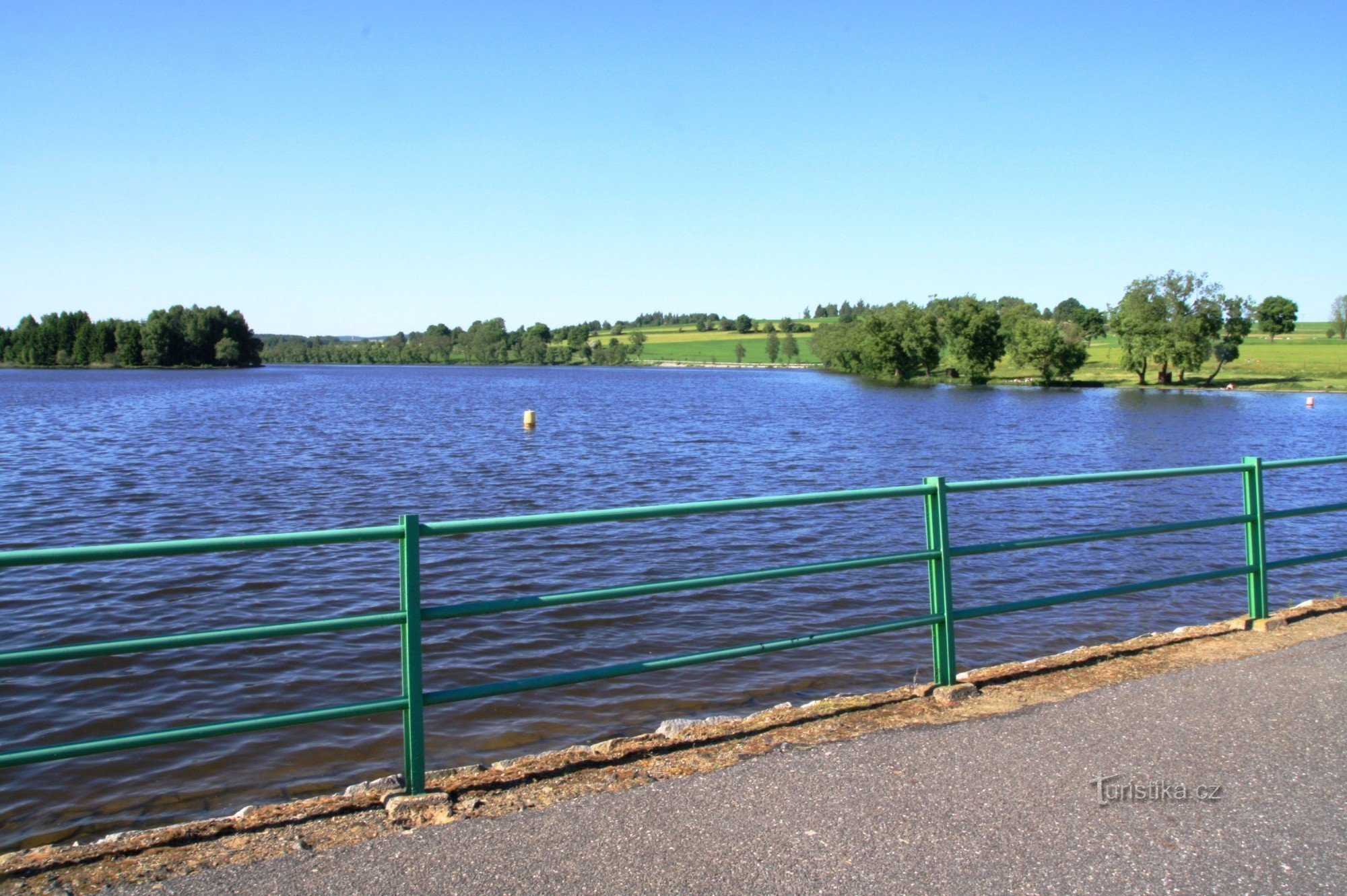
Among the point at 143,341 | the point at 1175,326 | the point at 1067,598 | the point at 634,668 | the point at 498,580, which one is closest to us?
the point at 634,668

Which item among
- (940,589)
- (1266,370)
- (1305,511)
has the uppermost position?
(1266,370)

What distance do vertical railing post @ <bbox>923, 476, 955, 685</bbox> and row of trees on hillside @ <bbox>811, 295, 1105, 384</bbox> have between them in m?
99.9

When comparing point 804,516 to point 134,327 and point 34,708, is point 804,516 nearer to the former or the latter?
point 34,708

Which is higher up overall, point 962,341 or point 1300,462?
point 962,341

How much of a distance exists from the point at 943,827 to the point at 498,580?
1060 centimetres

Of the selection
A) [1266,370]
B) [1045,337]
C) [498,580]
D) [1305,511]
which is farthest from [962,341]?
[1305,511]

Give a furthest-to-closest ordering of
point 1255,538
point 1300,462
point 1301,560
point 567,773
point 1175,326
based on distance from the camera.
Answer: point 1175,326 < point 1255,538 < point 1301,560 < point 1300,462 < point 567,773

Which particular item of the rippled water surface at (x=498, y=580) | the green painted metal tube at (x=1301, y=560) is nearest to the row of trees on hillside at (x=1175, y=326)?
the rippled water surface at (x=498, y=580)

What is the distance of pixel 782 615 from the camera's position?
39.6ft

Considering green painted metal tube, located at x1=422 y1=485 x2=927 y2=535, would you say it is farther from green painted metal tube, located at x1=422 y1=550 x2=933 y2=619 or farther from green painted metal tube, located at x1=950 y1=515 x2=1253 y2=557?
green painted metal tube, located at x1=950 y1=515 x2=1253 y2=557

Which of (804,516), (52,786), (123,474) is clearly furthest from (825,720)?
(123,474)

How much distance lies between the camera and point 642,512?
17.7 feet

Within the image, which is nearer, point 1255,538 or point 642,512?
point 642,512

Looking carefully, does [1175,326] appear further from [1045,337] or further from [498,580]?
[498,580]
